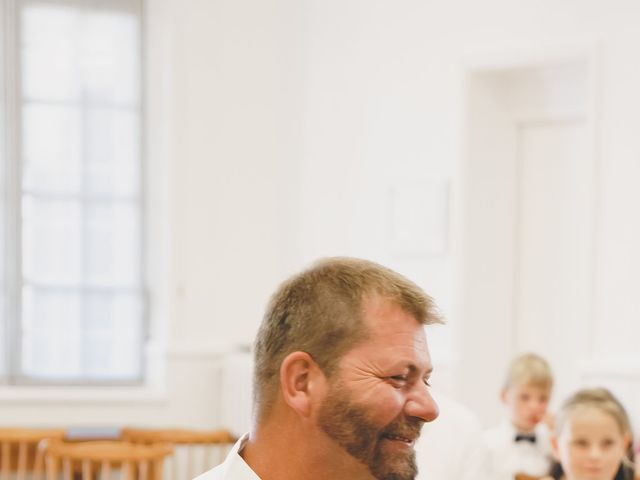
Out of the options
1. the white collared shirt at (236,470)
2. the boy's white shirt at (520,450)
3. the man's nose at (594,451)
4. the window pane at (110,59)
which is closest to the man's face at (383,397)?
the white collared shirt at (236,470)

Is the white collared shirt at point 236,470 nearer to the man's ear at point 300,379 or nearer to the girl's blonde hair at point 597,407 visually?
the man's ear at point 300,379

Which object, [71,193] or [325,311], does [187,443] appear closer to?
[71,193]

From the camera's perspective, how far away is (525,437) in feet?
16.2

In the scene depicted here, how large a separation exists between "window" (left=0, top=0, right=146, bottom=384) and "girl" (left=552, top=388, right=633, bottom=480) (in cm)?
497

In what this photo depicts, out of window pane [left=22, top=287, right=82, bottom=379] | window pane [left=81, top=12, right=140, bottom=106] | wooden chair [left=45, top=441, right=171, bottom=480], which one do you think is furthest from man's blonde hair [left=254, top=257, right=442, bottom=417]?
window pane [left=81, top=12, right=140, bottom=106]

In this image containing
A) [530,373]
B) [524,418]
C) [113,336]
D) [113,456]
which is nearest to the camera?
[524,418]

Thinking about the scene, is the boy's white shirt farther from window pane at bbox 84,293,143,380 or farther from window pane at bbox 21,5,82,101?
window pane at bbox 21,5,82,101

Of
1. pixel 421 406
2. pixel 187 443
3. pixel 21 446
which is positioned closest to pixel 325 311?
pixel 421 406

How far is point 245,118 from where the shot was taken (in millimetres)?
8250

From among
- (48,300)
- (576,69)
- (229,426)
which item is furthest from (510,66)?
(48,300)

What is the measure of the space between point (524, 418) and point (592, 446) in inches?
53.1

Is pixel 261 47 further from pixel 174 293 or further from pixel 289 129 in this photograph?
pixel 174 293

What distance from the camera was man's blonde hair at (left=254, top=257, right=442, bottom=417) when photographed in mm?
1718

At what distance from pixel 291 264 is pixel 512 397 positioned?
3339mm
